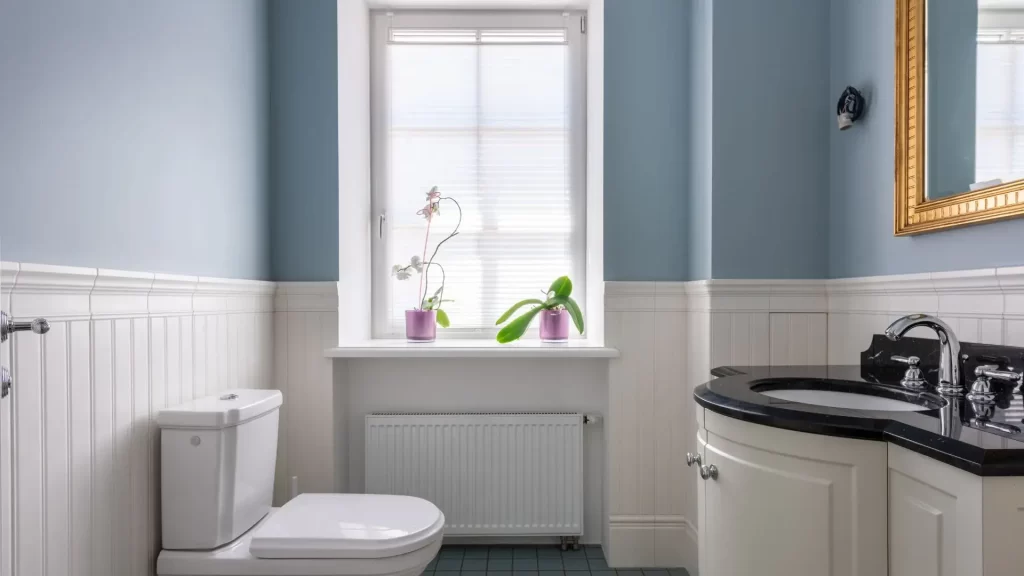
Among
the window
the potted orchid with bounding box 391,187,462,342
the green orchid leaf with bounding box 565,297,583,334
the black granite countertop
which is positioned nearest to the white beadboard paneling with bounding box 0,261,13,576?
the black granite countertop

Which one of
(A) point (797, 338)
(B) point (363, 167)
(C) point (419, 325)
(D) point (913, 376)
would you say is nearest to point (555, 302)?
(C) point (419, 325)

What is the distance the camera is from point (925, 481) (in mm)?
838

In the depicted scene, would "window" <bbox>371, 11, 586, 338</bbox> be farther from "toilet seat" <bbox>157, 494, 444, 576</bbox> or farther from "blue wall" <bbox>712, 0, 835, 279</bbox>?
"toilet seat" <bbox>157, 494, 444, 576</bbox>

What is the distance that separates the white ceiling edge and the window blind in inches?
56.2

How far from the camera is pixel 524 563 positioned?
2059 millimetres

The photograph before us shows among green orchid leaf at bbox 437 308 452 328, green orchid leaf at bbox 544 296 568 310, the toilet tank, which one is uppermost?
green orchid leaf at bbox 544 296 568 310

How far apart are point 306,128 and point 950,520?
79.6 inches

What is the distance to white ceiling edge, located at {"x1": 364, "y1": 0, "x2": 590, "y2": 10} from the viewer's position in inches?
90.4

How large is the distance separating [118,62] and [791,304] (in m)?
1.90

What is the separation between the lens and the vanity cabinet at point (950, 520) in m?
0.73

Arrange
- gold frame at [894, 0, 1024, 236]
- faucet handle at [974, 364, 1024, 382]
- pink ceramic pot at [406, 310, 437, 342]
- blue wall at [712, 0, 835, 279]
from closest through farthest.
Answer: faucet handle at [974, 364, 1024, 382] → gold frame at [894, 0, 1024, 236] → blue wall at [712, 0, 835, 279] → pink ceramic pot at [406, 310, 437, 342]

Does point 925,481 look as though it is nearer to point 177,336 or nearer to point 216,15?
point 177,336

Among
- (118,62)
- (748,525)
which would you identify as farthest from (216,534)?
(748,525)

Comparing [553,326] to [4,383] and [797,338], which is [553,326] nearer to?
[797,338]
